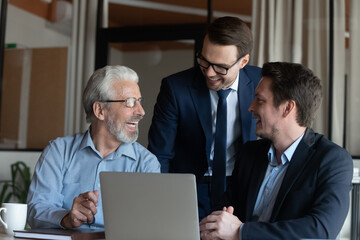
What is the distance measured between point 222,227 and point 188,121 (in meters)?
1.00

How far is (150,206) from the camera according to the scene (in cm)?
168

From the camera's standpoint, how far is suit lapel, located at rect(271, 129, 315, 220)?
2.07m

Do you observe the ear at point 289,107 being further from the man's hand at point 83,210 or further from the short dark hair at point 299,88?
the man's hand at point 83,210

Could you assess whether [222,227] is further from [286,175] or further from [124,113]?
[124,113]

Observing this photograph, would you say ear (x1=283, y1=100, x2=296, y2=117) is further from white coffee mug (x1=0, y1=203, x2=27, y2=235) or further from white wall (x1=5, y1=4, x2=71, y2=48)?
white wall (x1=5, y1=4, x2=71, y2=48)

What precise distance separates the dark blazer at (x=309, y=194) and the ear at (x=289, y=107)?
10cm

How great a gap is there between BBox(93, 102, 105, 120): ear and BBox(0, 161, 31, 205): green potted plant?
373 centimetres

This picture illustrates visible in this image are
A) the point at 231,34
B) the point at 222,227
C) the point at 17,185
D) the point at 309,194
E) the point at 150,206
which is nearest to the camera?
the point at 150,206

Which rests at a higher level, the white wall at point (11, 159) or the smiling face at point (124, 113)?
the smiling face at point (124, 113)

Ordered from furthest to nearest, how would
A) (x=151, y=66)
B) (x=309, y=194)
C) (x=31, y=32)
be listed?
(x=31, y=32) → (x=151, y=66) → (x=309, y=194)

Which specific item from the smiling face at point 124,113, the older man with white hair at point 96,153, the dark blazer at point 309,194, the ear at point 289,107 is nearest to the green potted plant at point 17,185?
the older man with white hair at point 96,153

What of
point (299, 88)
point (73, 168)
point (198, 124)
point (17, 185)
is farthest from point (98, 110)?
point (17, 185)

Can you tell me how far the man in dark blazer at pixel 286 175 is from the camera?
6.23ft

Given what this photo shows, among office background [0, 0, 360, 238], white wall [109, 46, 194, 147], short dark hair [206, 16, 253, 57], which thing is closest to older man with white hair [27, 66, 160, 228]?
short dark hair [206, 16, 253, 57]
